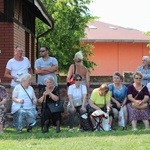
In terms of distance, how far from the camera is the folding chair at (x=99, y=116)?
35.1ft

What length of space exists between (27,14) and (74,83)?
7160 millimetres

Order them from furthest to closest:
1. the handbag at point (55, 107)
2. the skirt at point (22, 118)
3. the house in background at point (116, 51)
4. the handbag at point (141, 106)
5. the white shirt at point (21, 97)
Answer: the house in background at point (116, 51)
the handbag at point (141, 106)
the white shirt at point (21, 97)
the handbag at point (55, 107)
the skirt at point (22, 118)

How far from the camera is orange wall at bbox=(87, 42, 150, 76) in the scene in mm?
36688

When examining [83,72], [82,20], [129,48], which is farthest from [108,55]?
[83,72]

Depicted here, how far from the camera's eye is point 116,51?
37.1m

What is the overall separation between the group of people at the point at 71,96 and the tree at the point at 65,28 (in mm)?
15309

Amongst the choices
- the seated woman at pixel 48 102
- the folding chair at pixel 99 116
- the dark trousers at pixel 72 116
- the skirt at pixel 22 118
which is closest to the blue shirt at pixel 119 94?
the folding chair at pixel 99 116

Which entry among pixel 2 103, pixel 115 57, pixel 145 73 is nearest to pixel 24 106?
pixel 2 103

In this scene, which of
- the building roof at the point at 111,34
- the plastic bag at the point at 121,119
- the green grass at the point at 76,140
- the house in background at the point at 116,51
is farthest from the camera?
the house in background at the point at 116,51

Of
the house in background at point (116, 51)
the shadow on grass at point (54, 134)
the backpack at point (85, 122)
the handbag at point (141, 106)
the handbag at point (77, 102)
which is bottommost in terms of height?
the shadow on grass at point (54, 134)

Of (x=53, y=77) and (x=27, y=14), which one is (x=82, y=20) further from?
(x=53, y=77)

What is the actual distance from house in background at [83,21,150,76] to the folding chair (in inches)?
988

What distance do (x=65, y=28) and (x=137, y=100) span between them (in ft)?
54.1

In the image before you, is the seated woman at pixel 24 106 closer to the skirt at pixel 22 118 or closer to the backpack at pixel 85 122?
the skirt at pixel 22 118
